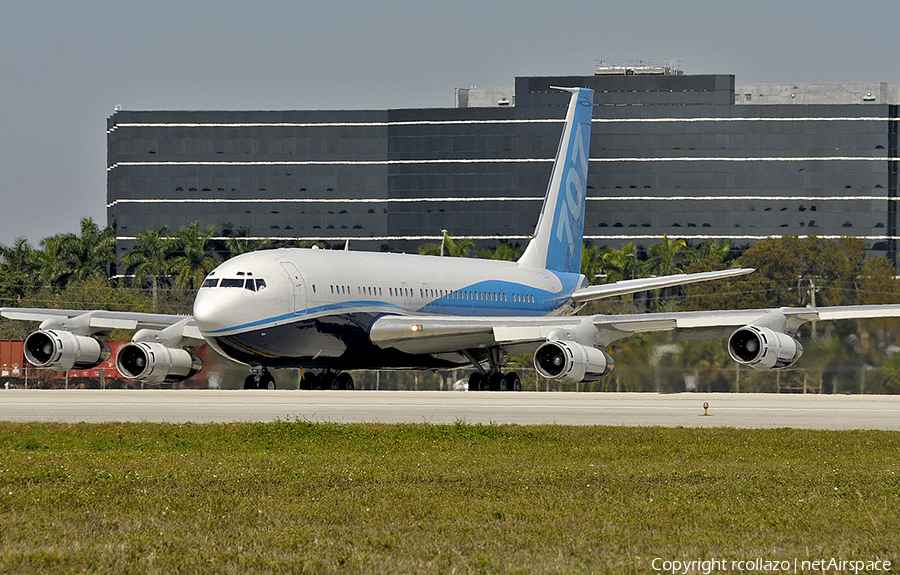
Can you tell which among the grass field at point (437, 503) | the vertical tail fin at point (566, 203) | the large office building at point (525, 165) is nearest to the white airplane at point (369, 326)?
the vertical tail fin at point (566, 203)

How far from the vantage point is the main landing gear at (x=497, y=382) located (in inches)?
1710

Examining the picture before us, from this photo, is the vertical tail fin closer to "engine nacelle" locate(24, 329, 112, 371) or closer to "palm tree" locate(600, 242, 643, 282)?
"engine nacelle" locate(24, 329, 112, 371)

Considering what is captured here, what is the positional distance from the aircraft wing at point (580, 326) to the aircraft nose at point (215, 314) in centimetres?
567

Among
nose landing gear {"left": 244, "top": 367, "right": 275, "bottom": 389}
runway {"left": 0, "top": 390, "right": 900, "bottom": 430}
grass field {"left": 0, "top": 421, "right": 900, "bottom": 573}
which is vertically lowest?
nose landing gear {"left": 244, "top": 367, "right": 275, "bottom": 389}

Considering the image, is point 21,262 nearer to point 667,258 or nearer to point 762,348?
point 667,258

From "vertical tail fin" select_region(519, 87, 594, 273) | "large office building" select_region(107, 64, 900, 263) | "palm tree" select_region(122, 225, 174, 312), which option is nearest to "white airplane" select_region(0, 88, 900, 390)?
"vertical tail fin" select_region(519, 87, 594, 273)

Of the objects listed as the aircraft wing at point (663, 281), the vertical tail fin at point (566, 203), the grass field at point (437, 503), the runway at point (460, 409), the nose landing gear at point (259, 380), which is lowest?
the nose landing gear at point (259, 380)

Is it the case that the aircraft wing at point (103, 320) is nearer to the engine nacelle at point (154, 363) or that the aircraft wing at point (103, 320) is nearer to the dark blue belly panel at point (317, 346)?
the engine nacelle at point (154, 363)

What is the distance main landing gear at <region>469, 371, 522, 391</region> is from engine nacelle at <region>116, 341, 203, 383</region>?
1045cm

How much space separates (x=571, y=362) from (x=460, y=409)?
7.02 m

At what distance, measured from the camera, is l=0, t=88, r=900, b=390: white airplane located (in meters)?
35.6

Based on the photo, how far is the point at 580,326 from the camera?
123 feet

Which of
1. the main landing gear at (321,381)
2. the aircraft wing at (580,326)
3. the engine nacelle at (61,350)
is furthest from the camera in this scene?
the main landing gear at (321,381)

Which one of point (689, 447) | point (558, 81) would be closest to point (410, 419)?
point (689, 447)
